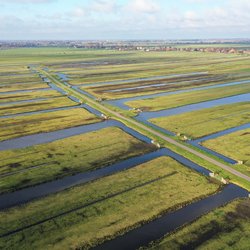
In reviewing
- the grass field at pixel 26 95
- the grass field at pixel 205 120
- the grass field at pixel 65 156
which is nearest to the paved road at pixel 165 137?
the grass field at pixel 205 120

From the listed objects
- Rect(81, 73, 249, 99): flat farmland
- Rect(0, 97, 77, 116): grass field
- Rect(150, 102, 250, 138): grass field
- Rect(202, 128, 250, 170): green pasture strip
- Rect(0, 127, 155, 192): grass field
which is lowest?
Rect(0, 97, 77, 116): grass field

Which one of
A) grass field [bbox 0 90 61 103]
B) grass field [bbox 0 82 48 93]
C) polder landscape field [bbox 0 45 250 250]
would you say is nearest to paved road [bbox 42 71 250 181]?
polder landscape field [bbox 0 45 250 250]

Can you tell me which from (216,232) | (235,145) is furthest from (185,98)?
(216,232)

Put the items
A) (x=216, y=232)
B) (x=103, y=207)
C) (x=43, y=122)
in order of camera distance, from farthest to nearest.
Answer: (x=43, y=122) → (x=103, y=207) → (x=216, y=232)

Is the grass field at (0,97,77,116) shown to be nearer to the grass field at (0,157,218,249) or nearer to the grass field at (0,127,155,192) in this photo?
the grass field at (0,127,155,192)

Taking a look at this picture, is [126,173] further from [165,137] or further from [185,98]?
[185,98]

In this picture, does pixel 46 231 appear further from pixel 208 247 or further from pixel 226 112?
pixel 226 112

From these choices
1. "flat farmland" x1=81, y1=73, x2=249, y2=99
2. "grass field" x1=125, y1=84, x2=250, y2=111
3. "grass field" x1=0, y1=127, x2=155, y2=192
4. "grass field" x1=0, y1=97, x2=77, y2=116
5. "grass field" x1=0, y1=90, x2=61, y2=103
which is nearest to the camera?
"grass field" x1=0, y1=127, x2=155, y2=192
